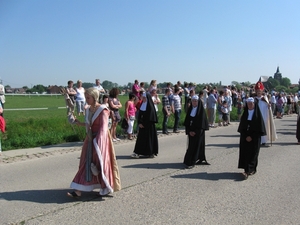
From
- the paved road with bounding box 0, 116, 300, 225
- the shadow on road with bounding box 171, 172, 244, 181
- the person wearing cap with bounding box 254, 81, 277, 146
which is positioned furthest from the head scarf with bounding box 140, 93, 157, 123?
the person wearing cap with bounding box 254, 81, 277, 146

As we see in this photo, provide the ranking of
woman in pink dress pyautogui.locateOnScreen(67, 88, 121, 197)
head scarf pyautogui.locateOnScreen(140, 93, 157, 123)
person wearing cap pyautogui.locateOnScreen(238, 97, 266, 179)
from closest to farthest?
1. woman in pink dress pyautogui.locateOnScreen(67, 88, 121, 197)
2. person wearing cap pyautogui.locateOnScreen(238, 97, 266, 179)
3. head scarf pyautogui.locateOnScreen(140, 93, 157, 123)

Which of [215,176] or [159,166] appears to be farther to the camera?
[159,166]

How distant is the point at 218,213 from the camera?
219 inches

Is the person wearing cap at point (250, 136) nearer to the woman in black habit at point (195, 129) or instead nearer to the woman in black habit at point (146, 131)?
the woman in black habit at point (195, 129)

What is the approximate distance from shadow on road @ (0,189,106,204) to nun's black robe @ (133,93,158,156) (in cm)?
370

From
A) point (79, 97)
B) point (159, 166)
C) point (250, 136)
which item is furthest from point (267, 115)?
point (79, 97)

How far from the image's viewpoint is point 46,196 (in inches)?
249

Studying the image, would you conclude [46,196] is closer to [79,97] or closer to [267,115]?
[267,115]

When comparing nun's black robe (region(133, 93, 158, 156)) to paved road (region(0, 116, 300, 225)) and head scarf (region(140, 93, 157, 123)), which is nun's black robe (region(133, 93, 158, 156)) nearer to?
head scarf (region(140, 93, 157, 123))

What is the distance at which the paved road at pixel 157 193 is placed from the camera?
5.36 meters

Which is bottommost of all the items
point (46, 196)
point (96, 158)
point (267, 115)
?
point (46, 196)

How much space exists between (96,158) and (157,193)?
135 cm

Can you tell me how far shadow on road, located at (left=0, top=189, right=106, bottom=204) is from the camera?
612 cm

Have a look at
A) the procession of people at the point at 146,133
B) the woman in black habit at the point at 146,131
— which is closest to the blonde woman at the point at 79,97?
the procession of people at the point at 146,133
